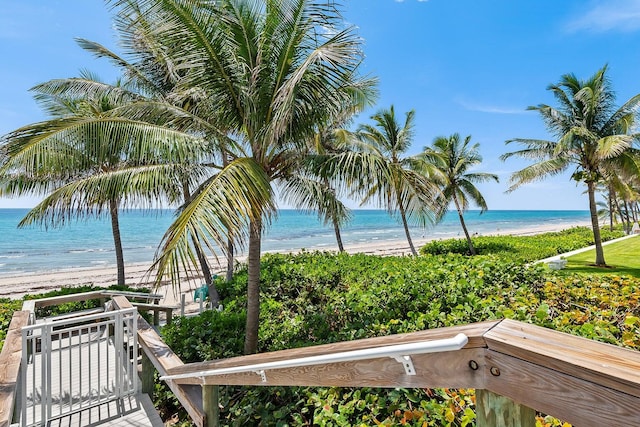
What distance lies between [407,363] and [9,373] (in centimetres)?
384

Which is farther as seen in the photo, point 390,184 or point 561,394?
point 390,184

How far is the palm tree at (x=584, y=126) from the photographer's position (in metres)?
11.0

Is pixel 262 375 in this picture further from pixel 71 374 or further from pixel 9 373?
pixel 71 374

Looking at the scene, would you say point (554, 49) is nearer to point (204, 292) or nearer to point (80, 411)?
point (204, 292)

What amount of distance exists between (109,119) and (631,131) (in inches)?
602

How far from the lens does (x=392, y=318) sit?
3512 mm

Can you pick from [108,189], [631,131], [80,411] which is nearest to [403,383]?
[80,411]

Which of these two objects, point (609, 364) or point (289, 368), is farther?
point (289, 368)

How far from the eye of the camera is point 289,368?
145 centimetres

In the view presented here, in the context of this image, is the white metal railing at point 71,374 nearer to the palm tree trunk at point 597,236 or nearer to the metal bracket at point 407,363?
the metal bracket at point 407,363

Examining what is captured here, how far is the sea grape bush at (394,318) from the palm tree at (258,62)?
98cm

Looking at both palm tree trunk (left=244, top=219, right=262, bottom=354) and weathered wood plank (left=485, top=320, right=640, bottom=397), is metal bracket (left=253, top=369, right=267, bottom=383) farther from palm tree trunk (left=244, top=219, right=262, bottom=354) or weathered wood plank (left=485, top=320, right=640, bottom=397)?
palm tree trunk (left=244, top=219, right=262, bottom=354)

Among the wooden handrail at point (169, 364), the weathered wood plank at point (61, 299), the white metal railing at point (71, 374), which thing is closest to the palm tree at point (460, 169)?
the weathered wood plank at point (61, 299)

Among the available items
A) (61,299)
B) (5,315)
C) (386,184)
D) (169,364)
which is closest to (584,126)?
(386,184)
